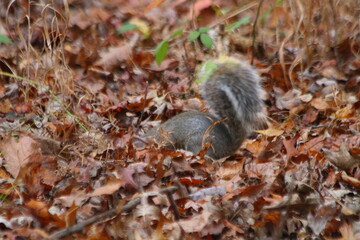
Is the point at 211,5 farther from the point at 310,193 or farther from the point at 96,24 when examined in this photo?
the point at 310,193

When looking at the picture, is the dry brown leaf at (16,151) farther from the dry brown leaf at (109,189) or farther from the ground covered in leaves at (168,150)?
the dry brown leaf at (109,189)

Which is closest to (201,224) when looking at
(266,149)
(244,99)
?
(266,149)

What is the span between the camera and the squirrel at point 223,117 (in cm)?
339

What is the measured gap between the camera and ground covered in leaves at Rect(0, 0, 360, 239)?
7.28 feet

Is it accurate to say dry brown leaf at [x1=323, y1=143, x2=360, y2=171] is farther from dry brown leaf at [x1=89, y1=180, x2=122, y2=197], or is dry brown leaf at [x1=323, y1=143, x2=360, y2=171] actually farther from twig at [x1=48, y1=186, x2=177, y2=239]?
dry brown leaf at [x1=89, y1=180, x2=122, y2=197]

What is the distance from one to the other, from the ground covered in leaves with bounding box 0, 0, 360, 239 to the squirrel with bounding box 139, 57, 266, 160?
134 millimetres

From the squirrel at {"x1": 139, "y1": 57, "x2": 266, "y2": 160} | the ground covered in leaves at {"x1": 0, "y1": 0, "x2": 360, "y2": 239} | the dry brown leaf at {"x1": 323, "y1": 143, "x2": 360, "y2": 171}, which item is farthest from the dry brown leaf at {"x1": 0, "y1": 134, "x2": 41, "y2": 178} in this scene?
the dry brown leaf at {"x1": 323, "y1": 143, "x2": 360, "y2": 171}

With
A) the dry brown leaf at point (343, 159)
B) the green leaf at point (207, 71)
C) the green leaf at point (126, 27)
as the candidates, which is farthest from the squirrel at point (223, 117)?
the green leaf at point (126, 27)

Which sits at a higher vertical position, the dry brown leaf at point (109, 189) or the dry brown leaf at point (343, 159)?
the dry brown leaf at point (109, 189)

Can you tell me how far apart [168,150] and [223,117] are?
0.55m

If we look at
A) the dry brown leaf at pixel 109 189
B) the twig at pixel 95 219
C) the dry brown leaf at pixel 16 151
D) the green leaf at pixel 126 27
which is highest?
the green leaf at pixel 126 27

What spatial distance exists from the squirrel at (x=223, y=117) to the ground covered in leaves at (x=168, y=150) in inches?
5.3

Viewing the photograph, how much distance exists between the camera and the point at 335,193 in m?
2.45

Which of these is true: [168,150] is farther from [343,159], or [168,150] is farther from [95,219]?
[95,219]
